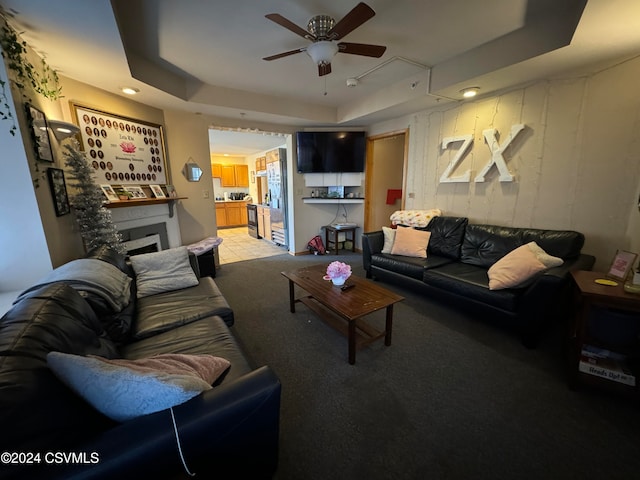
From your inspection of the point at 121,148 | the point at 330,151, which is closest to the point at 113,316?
the point at 121,148

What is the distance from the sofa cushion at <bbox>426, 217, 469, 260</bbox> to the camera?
3135mm

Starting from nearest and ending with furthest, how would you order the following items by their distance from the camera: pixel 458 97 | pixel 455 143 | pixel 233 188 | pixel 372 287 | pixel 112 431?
pixel 112 431 < pixel 372 287 < pixel 458 97 < pixel 455 143 < pixel 233 188

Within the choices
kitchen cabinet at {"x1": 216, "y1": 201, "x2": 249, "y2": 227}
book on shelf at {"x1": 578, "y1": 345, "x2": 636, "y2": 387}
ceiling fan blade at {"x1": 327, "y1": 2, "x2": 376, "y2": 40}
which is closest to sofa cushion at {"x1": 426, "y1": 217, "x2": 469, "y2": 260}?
book on shelf at {"x1": 578, "y1": 345, "x2": 636, "y2": 387}

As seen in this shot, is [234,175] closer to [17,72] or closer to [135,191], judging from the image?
[135,191]

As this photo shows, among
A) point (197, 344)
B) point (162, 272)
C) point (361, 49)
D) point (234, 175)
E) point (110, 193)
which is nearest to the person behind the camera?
point (197, 344)

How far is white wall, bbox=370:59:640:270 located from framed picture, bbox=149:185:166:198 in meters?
3.90

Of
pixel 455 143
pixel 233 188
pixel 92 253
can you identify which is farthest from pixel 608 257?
pixel 233 188

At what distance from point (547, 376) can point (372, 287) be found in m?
1.34

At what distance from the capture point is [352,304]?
199cm

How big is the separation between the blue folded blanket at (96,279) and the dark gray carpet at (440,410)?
103cm

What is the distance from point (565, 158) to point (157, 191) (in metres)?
4.65

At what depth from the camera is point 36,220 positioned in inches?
71.0

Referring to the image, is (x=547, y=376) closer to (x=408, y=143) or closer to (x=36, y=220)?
(x=408, y=143)

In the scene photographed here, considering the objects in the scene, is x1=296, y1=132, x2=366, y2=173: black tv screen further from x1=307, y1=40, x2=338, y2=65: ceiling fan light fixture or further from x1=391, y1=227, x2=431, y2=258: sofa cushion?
x1=307, y1=40, x2=338, y2=65: ceiling fan light fixture
